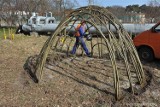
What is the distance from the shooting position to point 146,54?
35.2ft

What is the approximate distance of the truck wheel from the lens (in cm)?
1062

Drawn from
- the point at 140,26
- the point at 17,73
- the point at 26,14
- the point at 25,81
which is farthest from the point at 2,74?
the point at 26,14

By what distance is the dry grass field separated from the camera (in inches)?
235

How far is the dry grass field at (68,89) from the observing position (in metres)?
5.96

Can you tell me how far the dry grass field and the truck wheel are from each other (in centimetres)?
234

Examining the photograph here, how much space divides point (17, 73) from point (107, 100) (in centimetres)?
299

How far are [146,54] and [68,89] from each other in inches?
193

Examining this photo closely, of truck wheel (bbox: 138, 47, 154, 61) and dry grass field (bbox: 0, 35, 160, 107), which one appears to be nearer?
dry grass field (bbox: 0, 35, 160, 107)

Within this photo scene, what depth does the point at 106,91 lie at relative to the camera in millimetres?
6539

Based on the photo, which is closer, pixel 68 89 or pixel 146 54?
pixel 68 89

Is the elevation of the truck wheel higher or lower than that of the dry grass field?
higher

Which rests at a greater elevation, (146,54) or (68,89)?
(146,54)

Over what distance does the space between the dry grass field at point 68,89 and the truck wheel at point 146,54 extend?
2.34 m

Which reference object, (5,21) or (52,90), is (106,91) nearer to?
(52,90)
